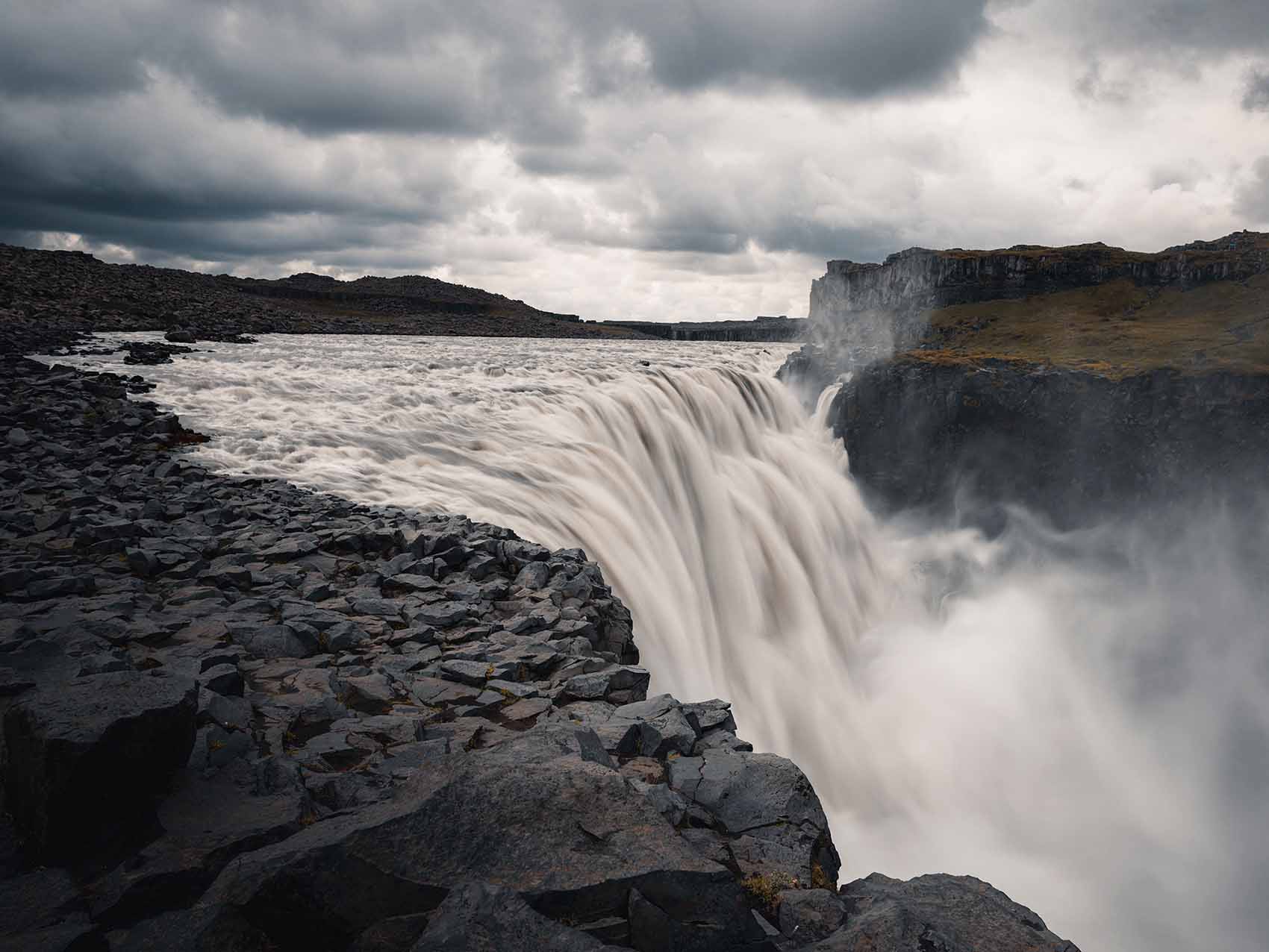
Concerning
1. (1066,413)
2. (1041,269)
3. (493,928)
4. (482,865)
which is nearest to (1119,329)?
(1041,269)

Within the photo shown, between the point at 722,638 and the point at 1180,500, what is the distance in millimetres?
35115

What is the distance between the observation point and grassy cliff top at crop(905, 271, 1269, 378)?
42.8 metres

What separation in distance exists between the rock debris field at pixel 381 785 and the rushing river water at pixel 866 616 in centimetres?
470

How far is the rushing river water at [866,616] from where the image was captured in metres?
15.9

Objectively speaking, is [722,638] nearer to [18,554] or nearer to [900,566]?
[18,554]

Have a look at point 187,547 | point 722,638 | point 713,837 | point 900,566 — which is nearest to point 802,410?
point 900,566

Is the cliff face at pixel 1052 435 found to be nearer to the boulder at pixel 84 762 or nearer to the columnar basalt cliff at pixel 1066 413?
the columnar basalt cliff at pixel 1066 413

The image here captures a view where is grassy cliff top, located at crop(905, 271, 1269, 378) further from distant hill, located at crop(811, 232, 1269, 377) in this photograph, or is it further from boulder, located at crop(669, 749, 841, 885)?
boulder, located at crop(669, 749, 841, 885)

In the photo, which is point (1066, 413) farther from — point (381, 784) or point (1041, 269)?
point (381, 784)

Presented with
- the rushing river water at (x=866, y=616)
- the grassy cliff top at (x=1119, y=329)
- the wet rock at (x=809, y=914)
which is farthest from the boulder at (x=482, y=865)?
the grassy cliff top at (x=1119, y=329)

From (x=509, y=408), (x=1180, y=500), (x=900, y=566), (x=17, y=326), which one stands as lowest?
(x=900, y=566)

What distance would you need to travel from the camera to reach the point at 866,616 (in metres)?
27.2

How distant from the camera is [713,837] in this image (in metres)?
4.87

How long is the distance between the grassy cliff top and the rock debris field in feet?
143
